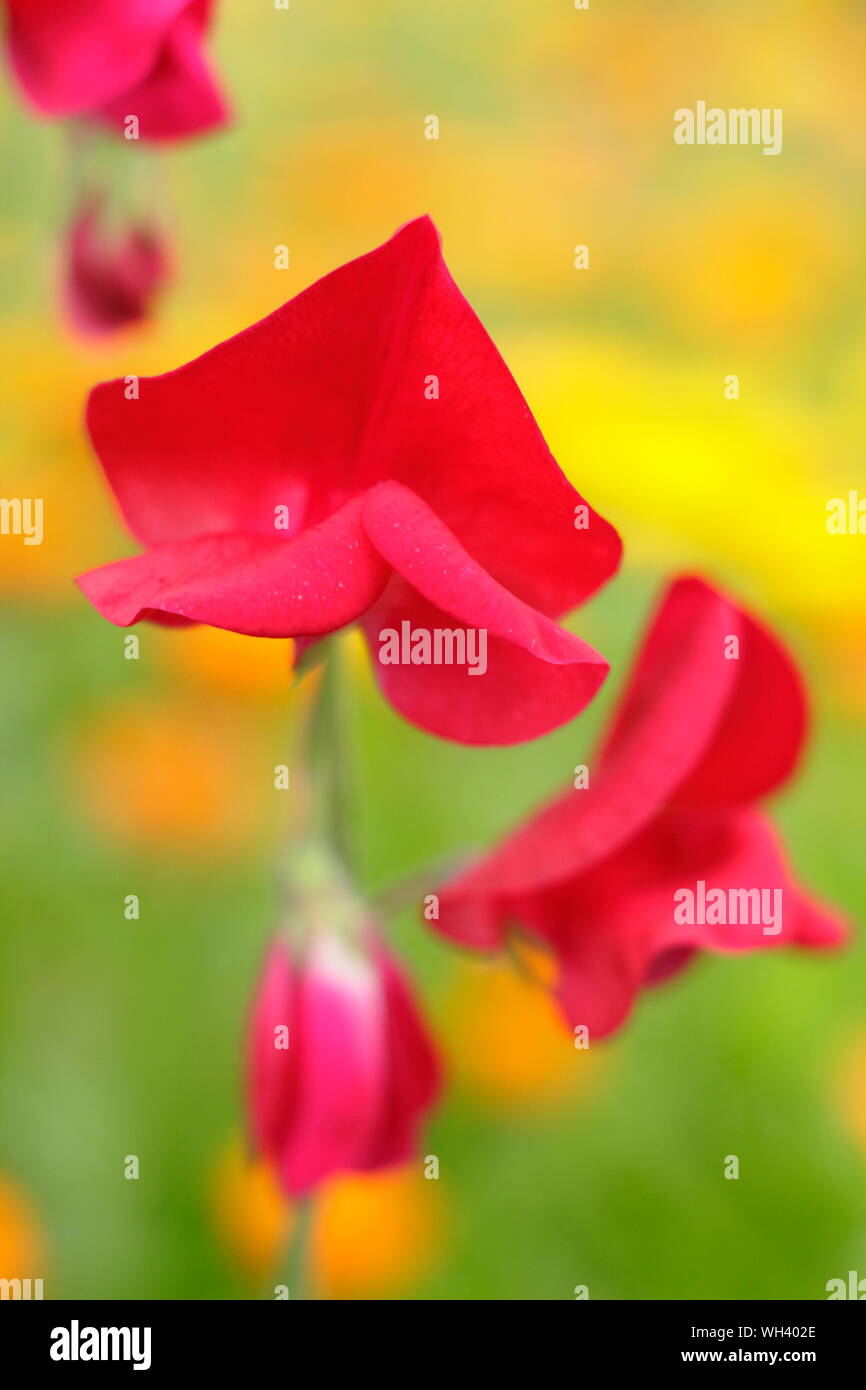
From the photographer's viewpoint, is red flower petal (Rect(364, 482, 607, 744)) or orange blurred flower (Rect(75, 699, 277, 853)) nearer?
red flower petal (Rect(364, 482, 607, 744))

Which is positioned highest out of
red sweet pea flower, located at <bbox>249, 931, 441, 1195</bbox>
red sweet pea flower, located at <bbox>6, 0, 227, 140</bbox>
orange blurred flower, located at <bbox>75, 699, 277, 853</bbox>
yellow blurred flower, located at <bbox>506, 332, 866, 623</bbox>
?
yellow blurred flower, located at <bbox>506, 332, 866, 623</bbox>

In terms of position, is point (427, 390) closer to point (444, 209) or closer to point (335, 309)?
point (335, 309)

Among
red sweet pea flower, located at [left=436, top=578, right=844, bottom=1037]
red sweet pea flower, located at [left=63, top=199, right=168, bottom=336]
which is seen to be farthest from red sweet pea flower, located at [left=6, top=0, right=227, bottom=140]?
red sweet pea flower, located at [left=436, top=578, right=844, bottom=1037]

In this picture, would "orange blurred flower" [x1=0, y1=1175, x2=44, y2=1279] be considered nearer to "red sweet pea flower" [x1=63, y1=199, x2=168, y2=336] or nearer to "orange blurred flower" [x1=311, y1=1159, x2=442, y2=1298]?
"orange blurred flower" [x1=311, y1=1159, x2=442, y2=1298]

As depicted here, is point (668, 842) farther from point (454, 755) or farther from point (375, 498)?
point (454, 755)

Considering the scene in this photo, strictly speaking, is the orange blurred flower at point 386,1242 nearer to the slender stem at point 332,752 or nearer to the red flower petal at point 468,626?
the slender stem at point 332,752
